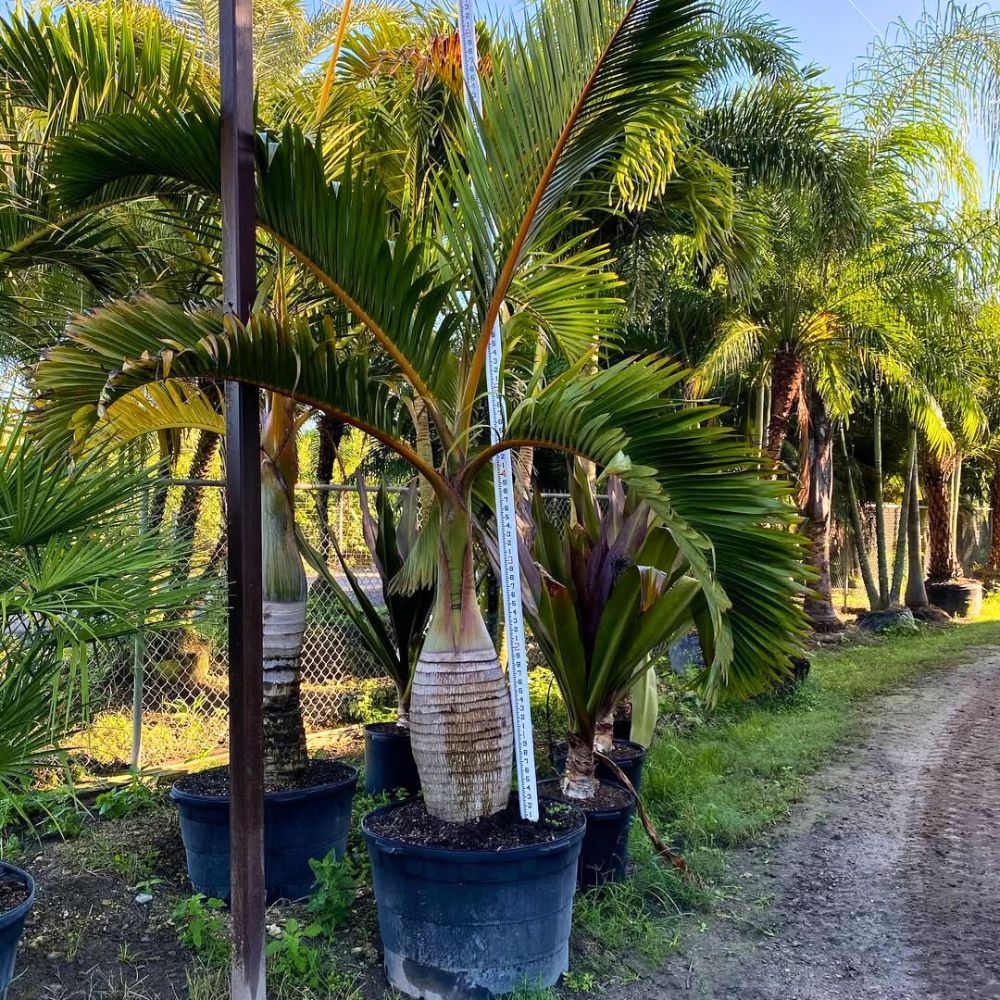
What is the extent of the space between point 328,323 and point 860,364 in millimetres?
9826

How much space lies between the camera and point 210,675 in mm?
7000

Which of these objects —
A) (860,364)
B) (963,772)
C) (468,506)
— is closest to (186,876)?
(468,506)

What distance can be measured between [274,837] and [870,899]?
2574 mm

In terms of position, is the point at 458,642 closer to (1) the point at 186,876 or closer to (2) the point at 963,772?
(1) the point at 186,876

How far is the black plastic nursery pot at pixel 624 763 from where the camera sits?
4.29 metres

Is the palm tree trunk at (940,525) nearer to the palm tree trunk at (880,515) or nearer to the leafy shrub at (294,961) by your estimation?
the palm tree trunk at (880,515)

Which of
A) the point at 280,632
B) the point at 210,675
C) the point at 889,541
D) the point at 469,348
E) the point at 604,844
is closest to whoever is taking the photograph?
the point at 469,348

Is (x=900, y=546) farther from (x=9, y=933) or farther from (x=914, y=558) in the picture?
(x=9, y=933)

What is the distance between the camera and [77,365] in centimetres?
265

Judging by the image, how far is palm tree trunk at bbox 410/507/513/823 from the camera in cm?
308

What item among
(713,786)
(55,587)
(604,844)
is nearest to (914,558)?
(713,786)

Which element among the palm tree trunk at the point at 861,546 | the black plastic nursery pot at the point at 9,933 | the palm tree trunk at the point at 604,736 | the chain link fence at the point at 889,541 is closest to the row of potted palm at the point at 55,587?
the black plastic nursery pot at the point at 9,933

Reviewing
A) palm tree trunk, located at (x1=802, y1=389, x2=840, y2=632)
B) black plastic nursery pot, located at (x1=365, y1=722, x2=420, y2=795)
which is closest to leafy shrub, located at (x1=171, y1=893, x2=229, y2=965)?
black plastic nursery pot, located at (x1=365, y1=722, x2=420, y2=795)

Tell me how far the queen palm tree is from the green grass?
806 mm
